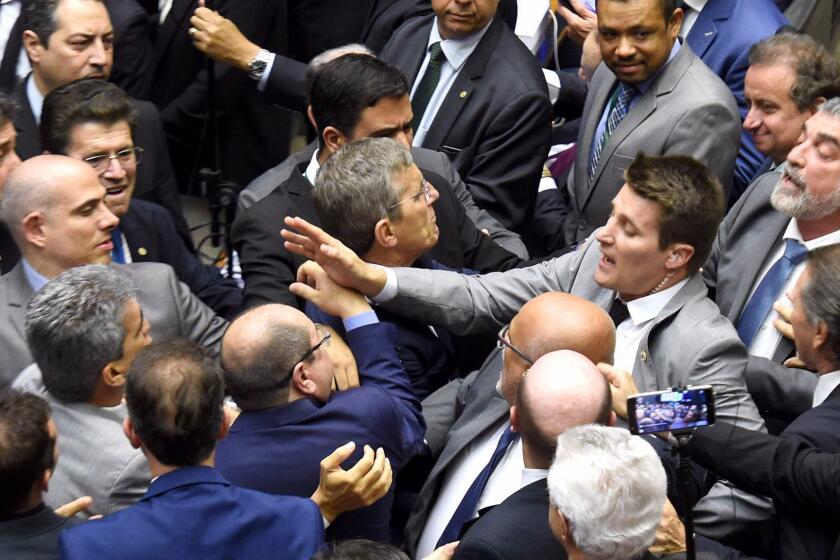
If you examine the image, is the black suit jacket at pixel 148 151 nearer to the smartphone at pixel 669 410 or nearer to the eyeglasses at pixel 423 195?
the eyeglasses at pixel 423 195

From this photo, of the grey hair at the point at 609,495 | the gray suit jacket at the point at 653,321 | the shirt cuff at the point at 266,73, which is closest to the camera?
the grey hair at the point at 609,495

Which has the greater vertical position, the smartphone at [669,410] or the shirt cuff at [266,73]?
the smartphone at [669,410]

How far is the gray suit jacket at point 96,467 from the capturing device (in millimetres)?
3176

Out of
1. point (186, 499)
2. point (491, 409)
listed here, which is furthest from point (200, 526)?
point (491, 409)

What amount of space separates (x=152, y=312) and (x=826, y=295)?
6.45 ft

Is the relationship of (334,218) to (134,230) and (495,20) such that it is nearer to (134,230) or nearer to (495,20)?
(134,230)

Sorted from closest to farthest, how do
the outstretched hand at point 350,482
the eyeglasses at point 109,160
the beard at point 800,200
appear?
the outstretched hand at point 350,482 < the beard at point 800,200 < the eyeglasses at point 109,160

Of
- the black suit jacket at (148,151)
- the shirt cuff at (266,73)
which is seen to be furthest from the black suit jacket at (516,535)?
the shirt cuff at (266,73)

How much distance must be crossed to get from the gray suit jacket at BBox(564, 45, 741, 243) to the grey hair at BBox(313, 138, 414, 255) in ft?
4.48

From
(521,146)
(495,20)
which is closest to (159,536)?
(521,146)

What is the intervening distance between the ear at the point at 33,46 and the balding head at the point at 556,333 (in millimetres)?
2531

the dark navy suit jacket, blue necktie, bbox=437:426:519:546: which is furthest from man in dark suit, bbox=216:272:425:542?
blue necktie, bbox=437:426:519:546

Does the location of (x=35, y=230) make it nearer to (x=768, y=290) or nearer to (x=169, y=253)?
(x=169, y=253)

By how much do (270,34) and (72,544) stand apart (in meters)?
3.86
